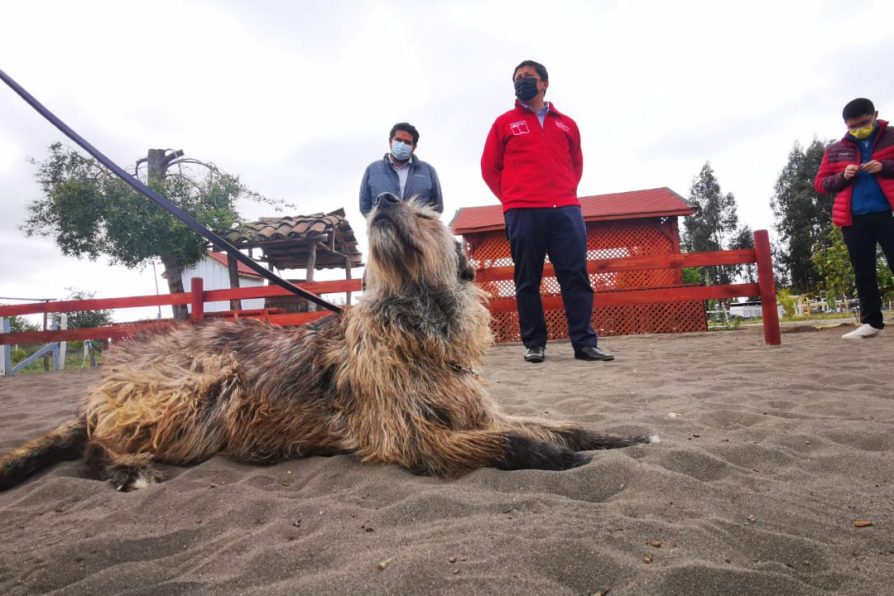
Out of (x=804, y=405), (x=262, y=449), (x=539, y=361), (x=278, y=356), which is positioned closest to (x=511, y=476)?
(x=262, y=449)

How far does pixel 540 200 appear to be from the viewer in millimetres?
5367

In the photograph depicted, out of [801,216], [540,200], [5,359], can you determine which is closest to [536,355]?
[540,200]

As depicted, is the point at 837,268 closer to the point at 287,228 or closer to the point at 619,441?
the point at 619,441

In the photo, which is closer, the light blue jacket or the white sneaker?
the light blue jacket

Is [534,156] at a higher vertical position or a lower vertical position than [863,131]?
lower

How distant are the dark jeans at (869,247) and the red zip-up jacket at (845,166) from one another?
15cm

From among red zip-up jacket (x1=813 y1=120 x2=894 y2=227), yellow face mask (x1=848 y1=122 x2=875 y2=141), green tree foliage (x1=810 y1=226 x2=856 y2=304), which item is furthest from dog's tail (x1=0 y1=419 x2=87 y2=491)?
green tree foliage (x1=810 y1=226 x2=856 y2=304)

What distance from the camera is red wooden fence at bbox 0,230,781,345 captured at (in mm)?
6816

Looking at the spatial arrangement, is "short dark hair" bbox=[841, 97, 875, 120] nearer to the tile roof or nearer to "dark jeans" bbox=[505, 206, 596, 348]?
"dark jeans" bbox=[505, 206, 596, 348]

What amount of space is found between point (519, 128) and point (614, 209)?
10579 millimetres

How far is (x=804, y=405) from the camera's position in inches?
120

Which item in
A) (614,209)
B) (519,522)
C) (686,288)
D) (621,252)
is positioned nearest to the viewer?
(519,522)

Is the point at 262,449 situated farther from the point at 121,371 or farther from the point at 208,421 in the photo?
the point at 121,371

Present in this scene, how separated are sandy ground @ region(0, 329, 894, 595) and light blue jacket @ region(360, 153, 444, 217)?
3919 mm
